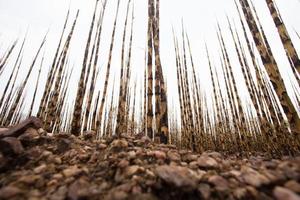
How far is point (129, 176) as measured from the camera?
995 mm

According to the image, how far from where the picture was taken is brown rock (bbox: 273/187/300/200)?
676mm

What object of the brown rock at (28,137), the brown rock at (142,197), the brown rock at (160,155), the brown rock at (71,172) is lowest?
the brown rock at (142,197)

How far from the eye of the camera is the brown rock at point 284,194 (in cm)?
68

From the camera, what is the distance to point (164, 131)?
2.11m

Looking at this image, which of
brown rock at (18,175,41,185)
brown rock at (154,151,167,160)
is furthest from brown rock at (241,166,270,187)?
brown rock at (18,175,41,185)

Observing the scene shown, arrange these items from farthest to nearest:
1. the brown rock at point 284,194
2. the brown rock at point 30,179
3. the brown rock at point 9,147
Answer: the brown rock at point 9,147
the brown rock at point 30,179
the brown rock at point 284,194

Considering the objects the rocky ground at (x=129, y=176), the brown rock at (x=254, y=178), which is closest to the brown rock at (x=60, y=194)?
the rocky ground at (x=129, y=176)

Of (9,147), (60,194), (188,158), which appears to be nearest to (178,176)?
(188,158)

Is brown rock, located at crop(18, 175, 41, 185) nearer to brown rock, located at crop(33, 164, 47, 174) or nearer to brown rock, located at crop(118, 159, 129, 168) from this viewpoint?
brown rock, located at crop(33, 164, 47, 174)

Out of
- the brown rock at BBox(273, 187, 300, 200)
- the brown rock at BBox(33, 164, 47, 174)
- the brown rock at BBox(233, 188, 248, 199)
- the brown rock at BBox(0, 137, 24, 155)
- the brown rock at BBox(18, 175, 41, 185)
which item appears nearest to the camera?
the brown rock at BBox(273, 187, 300, 200)

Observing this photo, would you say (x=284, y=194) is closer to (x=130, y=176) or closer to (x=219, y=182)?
(x=219, y=182)

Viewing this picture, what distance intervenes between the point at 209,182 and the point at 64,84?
3.82 m

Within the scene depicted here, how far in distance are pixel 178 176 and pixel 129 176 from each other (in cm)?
26

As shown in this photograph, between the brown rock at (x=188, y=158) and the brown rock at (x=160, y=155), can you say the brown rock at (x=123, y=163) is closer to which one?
the brown rock at (x=160, y=155)
